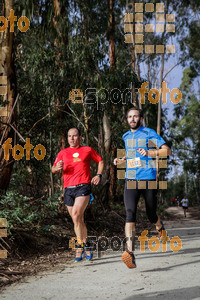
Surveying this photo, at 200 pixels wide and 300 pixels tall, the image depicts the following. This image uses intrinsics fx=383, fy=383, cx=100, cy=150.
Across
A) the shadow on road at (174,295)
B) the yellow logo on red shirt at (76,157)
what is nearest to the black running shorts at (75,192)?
the yellow logo on red shirt at (76,157)

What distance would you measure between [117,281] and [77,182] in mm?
1591

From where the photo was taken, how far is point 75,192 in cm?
548

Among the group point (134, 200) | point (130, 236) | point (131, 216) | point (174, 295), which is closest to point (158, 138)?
point (134, 200)

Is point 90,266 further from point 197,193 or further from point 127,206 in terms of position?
point 197,193

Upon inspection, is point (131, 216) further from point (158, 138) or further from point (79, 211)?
point (158, 138)

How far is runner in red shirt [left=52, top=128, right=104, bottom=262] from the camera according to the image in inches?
214

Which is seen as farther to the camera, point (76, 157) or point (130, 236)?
point (76, 157)

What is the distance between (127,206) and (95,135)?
25.4 ft

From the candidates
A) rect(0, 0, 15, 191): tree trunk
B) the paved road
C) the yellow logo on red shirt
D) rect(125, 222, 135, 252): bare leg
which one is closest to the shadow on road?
the paved road

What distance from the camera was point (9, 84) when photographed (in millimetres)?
7461

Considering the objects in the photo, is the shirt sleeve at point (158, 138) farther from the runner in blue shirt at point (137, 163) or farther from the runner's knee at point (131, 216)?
the runner's knee at point (131, 216)

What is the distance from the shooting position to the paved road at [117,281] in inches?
151

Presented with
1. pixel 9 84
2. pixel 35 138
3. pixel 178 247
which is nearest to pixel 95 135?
pixel 35 138

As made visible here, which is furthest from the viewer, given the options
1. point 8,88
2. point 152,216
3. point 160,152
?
point 8,88
